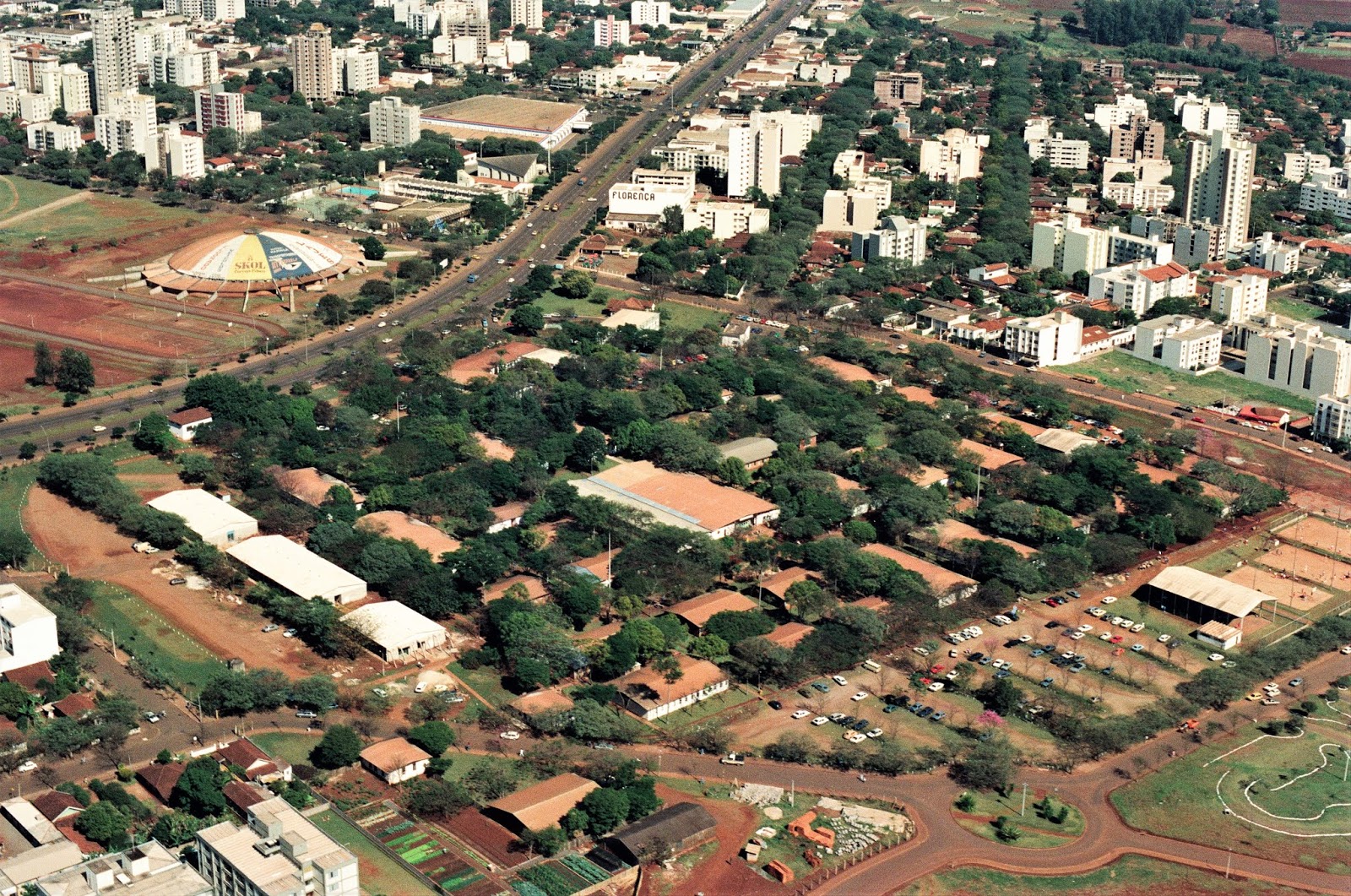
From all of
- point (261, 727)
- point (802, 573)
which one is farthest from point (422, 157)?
point (261, 727)

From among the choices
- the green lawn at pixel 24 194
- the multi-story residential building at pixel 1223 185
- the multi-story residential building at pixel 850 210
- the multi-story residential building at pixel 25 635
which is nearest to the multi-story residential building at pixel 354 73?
the green lawn at pixel 24 194

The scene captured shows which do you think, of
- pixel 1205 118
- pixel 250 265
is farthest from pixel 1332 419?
pixel 1205 118

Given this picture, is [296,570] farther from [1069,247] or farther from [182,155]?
[182,155]

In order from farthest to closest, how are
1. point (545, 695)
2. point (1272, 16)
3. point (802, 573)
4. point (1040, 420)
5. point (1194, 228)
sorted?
point (1272, 16) → point (1194, 228) → point (1040, 420) → point (802, 573) → point (545, 695)

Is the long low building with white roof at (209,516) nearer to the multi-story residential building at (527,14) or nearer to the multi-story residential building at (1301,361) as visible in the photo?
the multi-story residential building at (1301,361)

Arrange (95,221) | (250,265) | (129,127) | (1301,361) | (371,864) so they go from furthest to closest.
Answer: (129,127) → (95,221) → (250,265) → (1301,361) → (371,864)

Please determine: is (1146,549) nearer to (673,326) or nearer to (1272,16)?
(673,326)

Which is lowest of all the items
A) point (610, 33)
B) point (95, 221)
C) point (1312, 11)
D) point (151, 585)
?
point (151, 585)
